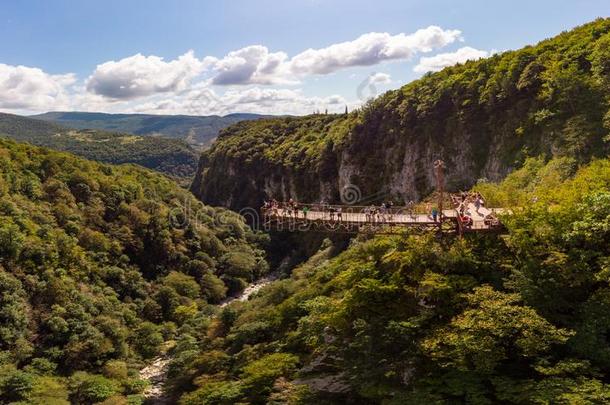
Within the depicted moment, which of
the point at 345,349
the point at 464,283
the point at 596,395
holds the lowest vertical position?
the point at 345,349

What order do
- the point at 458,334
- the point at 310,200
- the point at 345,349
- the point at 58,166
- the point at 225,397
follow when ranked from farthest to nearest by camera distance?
the point at 310,200 < the point at 58,166 < the point at 225,397 < the point at 345,349 < the point at 458,334

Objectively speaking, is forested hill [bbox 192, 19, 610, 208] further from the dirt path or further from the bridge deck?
A: the dirt path

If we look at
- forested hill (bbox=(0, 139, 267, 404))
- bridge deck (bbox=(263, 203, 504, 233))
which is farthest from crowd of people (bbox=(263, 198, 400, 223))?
forested hill (bbox=(0, 139, 267, 404))

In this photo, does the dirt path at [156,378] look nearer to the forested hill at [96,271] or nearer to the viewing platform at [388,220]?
the forested hill at [96,271]

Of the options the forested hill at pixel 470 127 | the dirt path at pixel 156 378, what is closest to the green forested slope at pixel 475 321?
the forested hill at pixel 470 127

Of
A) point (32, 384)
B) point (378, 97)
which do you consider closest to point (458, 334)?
point (32, 384)

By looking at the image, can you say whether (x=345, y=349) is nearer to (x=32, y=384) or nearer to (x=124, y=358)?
(x=32, y=384)

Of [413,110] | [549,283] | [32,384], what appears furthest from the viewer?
[413,110]
